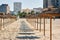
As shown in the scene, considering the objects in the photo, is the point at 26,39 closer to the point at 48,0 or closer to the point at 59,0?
the point at 59,0

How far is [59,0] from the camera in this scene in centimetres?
8956

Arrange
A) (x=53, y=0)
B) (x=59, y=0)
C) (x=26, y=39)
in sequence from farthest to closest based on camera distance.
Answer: (x=53, y=0) < (x=59, y=0) < (x=26, y=39)

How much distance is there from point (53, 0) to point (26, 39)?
97916mm

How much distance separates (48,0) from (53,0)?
308 cm

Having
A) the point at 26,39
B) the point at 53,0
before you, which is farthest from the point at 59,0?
the point at 26,39

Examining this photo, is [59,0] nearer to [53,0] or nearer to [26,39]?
[53,0]

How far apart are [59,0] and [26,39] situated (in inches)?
3225

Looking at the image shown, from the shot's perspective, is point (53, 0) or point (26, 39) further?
point (53, 0)

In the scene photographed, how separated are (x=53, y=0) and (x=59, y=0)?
16.4 meters

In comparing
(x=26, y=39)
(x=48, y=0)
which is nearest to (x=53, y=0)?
(x=48, y=0)

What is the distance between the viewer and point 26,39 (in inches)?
376

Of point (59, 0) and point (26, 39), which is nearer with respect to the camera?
point (26, 39)

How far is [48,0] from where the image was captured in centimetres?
10738

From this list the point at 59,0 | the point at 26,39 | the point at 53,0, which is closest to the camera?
the point at 26,39
